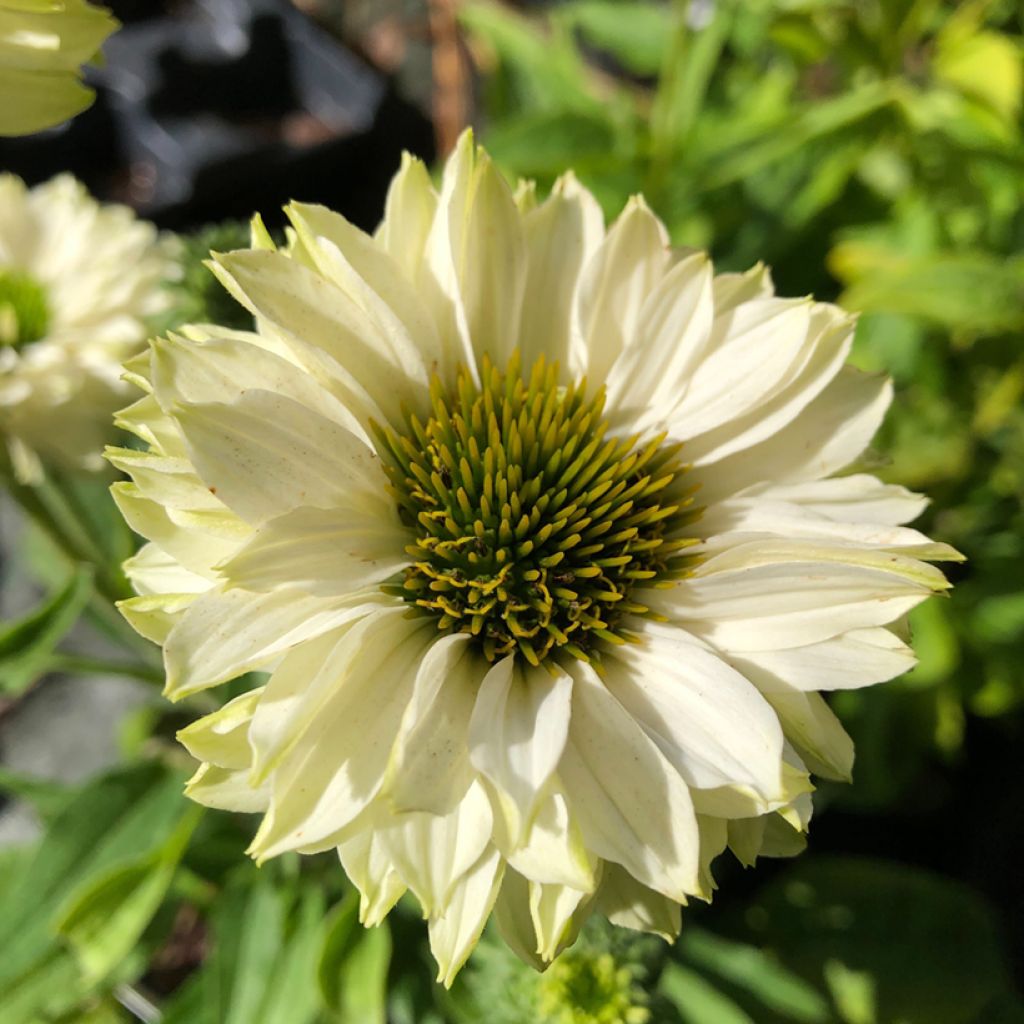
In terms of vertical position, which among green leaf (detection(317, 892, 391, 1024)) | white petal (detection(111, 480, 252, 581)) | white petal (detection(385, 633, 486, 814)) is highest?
white petal (detection(111, 480, 252, 581))

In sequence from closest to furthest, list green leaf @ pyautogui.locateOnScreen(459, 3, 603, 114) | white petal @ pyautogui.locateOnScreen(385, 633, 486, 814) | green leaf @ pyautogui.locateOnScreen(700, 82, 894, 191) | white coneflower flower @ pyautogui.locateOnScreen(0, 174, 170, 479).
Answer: white petal @ pyautogui.locateOnScreen(385, 633, 486, 814), white coneflower flower @ pyautogui.locateOnScreen(0, 174, 170, 479), green leaf @ pyautogui.locateOnScreen(700, 82, 894, 191), green leaf @ pyautogui.locateOnScreen(459, 3, 603, 114)

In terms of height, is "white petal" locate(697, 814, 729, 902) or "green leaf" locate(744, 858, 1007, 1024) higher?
"white petal" locate(697, 814, 729, 902)

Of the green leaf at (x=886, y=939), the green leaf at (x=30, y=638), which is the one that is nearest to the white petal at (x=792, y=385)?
the green leaf at (x=30, y=638)

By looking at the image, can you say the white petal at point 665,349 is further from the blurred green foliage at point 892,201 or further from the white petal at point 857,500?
the blurred green foliage at point 892,201

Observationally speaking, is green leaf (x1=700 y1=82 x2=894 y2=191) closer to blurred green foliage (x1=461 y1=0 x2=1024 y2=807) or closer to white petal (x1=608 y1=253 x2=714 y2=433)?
blurred green foliage (x1=461 y1=0 x2=1024 y2=807)

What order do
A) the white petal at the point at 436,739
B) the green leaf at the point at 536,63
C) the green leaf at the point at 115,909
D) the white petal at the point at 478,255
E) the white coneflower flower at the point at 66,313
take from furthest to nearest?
the green leaf at the point at 536,63 < the white coneflower flower at the point at 66,313 < the green leaf at the point at 115,909 < the white petal at the point at 478,255 < the white petal at the point at 436,739

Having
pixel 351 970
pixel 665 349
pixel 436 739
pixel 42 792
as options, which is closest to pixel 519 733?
pixel 436 739

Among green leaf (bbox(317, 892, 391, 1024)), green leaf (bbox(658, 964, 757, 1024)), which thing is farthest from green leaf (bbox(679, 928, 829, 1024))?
green leaf (bbox(317, 892, 391, 1024))

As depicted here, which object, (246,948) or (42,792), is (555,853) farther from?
(42,792)
